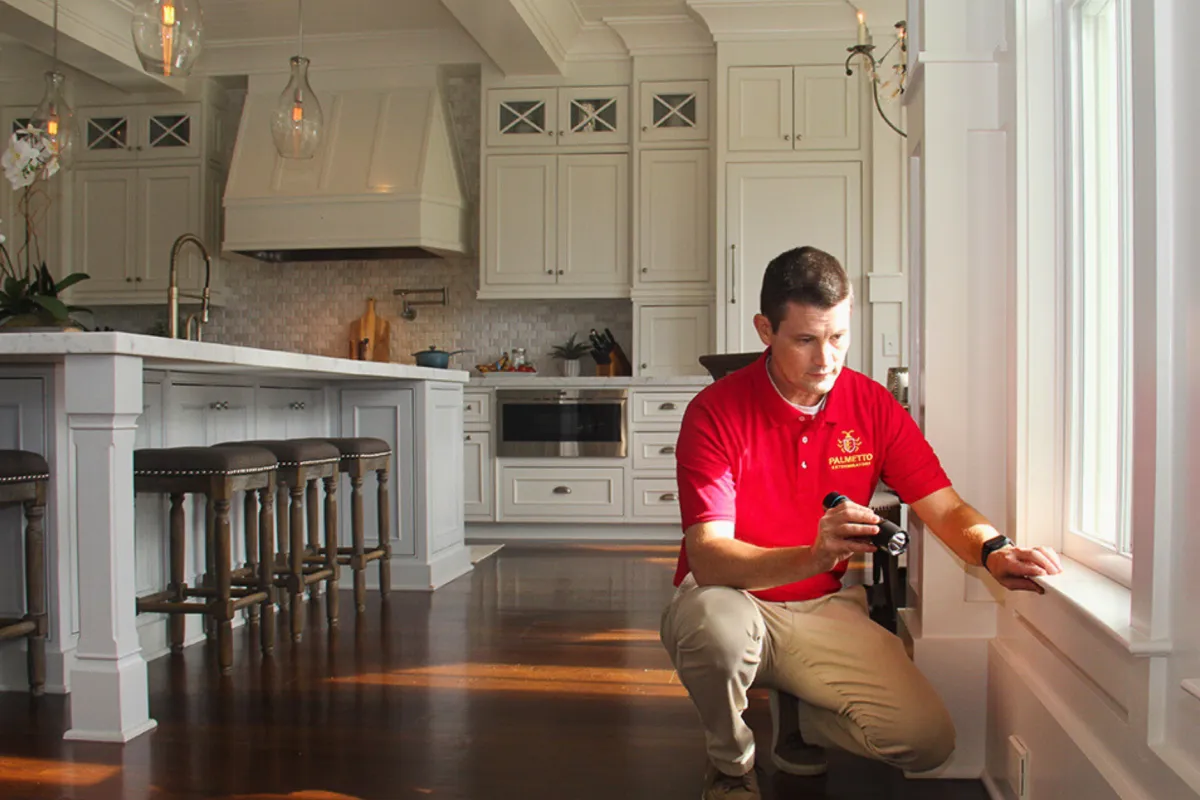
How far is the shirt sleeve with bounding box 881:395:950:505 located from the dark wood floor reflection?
588 millimetres

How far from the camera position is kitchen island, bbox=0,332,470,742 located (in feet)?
7.72

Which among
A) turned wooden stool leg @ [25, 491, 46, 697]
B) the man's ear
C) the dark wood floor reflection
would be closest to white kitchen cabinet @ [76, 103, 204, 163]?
the dark wood floor reflection

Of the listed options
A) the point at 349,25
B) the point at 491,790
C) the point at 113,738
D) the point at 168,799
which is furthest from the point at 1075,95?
the point at 349,25

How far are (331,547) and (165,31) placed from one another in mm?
1714

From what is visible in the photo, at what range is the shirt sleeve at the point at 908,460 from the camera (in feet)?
6.27

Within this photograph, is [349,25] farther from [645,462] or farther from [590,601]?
[590,601]

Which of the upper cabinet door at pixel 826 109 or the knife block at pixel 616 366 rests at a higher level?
the upper cabinet door at pixel 826 109

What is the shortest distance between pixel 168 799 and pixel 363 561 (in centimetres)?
185

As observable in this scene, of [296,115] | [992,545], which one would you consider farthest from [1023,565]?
[296,115]

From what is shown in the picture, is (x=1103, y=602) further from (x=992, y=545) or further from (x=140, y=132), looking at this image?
(x=140, y=132)

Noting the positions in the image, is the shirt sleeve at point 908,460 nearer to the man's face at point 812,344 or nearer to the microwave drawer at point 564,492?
the man's face at point 812,344

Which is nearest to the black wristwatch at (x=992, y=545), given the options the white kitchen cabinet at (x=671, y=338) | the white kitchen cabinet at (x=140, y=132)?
the white kitchen cabinet at (x=671, y=338)

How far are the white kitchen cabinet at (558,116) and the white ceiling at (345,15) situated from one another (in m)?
0.44

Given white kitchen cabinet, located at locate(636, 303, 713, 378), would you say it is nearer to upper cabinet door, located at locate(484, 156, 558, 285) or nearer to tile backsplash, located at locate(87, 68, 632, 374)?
tile backsplash, located at locate(87, 68, 632, 374)
